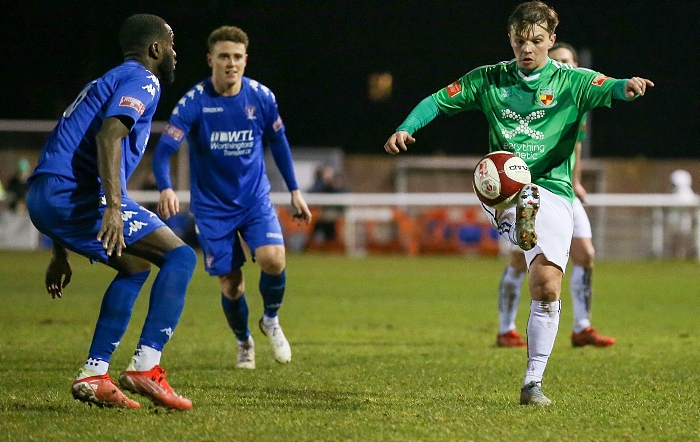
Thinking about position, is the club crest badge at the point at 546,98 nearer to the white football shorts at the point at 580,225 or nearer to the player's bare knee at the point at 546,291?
the player's bare knee at the point at 546,291

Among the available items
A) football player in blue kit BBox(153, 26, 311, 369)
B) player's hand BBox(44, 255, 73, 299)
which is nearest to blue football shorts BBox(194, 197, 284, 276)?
football player in blue kit BBox(153, 26, 311, 369)

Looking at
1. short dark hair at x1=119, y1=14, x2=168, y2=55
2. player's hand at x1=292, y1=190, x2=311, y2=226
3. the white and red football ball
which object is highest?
short dark hair at x1=119, y1=14, x2=168, y2=55

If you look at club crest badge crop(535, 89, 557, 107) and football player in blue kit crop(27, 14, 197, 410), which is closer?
football player in blue kit crop(27, 14, 197, 410)

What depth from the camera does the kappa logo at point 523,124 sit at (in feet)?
19.8

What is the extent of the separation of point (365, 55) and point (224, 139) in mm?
24056

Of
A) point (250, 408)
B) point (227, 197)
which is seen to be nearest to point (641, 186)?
point (227, 197)

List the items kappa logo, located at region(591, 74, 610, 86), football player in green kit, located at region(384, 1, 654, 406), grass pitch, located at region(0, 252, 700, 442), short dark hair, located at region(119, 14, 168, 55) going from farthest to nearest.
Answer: kappa logo, located at region(591, 74, 610, 86), football player in green kit, located at region(384, 1, 654, 406), short dark hair, located at region(119, 14, 168, 55), grass pitch, located at region(0, 252, 700, 442)

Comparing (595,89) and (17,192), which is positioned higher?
(595,89)

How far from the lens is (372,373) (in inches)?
279

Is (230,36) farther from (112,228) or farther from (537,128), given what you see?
(112,228)

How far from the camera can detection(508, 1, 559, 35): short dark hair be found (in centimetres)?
587

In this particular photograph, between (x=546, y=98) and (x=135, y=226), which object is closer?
(x=135, y=226)

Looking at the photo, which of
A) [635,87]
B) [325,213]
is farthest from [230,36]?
[325,213]

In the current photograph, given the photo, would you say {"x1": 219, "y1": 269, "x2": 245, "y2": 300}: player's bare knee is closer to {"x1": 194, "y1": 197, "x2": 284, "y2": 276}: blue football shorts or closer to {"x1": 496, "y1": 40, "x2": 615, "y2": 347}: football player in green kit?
{"x1": 194, "y1": 197, "x2": 284, "y2": 276}: blue football shorts
